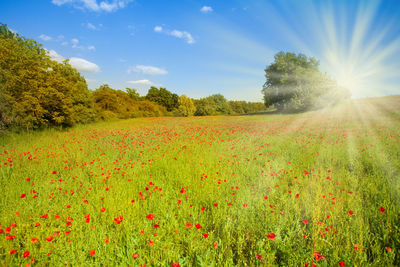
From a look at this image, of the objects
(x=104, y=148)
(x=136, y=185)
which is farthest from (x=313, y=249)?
(x=104, y=148)

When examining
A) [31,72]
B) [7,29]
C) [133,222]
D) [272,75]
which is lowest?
[133,222]

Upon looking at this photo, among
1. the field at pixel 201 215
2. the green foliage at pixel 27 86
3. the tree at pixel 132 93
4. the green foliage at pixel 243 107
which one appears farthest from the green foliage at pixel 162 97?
the field at pixel 201 215

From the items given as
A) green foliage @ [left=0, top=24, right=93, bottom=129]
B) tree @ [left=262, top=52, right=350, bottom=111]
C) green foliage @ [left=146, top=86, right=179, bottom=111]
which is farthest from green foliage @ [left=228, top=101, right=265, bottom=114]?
green foliage @ [left=0, top=24, right=93, bottom=129]

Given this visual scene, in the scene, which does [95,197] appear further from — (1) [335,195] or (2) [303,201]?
(1) [335,195]

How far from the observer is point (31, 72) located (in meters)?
9.96

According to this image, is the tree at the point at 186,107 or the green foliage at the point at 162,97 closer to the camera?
the tree at the point at 186,107

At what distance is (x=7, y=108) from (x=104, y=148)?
734 centimetres

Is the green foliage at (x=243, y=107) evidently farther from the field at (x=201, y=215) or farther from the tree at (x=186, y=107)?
the field at (x=201, y=215)

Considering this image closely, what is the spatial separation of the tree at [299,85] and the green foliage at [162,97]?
146 ft

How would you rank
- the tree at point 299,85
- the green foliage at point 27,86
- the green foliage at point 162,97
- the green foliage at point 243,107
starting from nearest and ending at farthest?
the green foliage at point 27,86
the tree at point 299,85
the green foliage at point 162,97
the green foliage at point 243,107

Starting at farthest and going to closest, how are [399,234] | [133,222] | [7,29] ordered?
1. [7,29]
2. [133,222]
3. [399,234]

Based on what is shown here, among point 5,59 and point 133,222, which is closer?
point 133,222

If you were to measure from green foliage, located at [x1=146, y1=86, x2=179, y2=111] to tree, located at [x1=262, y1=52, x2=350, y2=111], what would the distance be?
146 feet

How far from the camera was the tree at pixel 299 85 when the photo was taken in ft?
116
